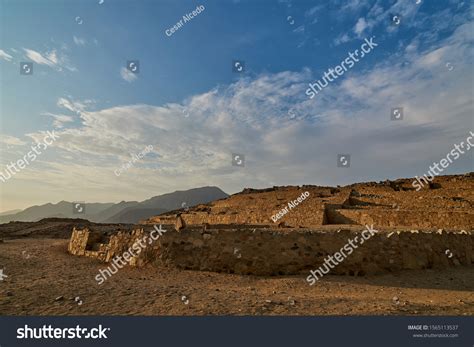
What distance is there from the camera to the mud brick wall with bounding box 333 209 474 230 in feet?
49.1

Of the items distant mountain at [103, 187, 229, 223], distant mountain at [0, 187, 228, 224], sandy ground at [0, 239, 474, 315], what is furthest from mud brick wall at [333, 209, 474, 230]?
distant mountain at [103, 187, 229, 223]

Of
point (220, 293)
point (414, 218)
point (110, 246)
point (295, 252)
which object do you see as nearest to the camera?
point (220, 293)

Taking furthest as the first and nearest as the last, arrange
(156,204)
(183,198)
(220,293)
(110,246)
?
(183,198) < (156,204) < (110,246) < (220,293)

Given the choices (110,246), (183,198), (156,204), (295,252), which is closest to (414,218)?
(295,252)

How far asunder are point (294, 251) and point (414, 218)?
10.7 m

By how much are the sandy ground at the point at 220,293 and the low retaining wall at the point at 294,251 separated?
38 cm

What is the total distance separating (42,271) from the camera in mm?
9492

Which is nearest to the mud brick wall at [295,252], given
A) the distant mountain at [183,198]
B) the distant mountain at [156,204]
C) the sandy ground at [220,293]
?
the sandy ground at [220,293]

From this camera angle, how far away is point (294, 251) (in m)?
9.37

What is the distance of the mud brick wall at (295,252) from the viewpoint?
921 centimetres

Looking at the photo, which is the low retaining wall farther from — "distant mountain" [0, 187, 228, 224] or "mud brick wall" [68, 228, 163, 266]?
"distant mountain" [0, 187, 228, 224]

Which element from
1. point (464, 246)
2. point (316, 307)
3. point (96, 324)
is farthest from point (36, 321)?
point (464, 246)

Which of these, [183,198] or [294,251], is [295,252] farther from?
[183,198]

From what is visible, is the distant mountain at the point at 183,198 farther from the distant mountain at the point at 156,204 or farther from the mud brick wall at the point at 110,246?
the mud brick wall at the point at 110,246
